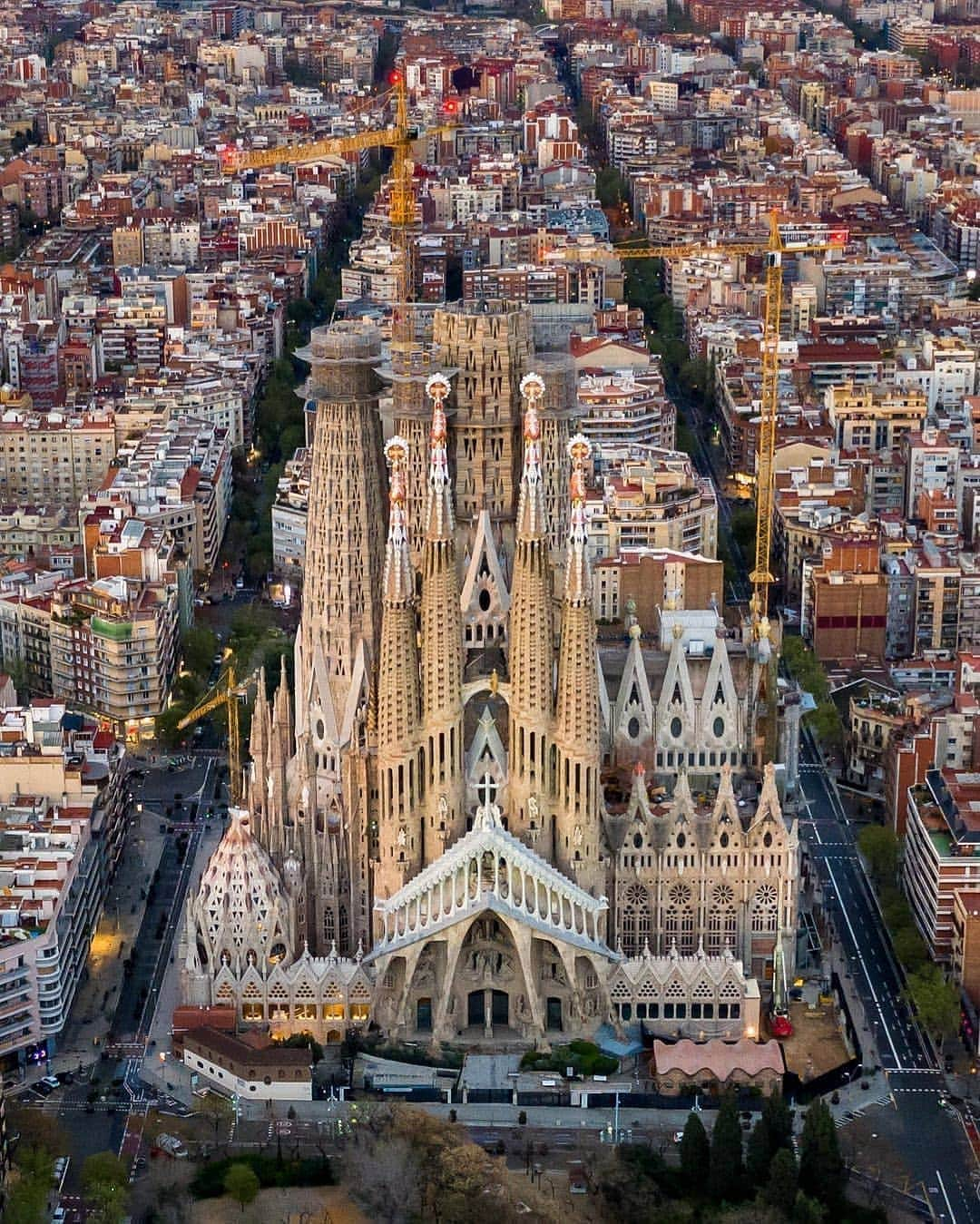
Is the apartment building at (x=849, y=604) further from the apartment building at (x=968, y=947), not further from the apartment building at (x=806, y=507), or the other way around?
the apartment building at (x=968, y=947)

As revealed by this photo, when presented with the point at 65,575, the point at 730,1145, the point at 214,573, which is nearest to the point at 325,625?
the point at 730,1145

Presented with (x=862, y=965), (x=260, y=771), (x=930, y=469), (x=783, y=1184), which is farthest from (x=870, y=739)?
(x=783, y=1184)

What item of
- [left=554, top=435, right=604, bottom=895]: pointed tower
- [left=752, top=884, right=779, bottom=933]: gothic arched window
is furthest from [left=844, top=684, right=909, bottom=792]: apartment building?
[left=554, top=435, right=604, bottom=895]: pointed tower

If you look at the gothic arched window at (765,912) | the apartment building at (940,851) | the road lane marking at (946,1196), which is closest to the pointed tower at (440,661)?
the gothic arched window at (765,912)

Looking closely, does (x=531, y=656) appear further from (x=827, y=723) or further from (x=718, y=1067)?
(x=827, y=723)

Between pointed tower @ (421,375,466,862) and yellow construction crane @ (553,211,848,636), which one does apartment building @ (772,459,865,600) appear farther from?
pointed tower @ (421,375,466,862)

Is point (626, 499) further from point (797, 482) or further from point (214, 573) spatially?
point (214, 573)
